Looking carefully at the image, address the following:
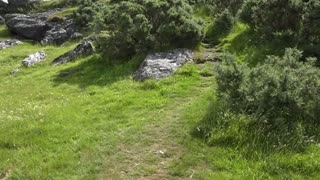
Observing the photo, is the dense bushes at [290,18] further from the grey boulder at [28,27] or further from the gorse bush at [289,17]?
the grey boulder at [28,27]

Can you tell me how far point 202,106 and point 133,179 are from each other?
178 inches

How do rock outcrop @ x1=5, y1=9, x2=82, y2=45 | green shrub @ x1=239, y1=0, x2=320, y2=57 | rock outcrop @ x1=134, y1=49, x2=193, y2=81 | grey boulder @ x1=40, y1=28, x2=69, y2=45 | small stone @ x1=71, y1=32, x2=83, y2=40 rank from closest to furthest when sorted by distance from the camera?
green shrub @ x1=239, y1=0, x2=320, y2=57
rock outcrop @ x1=134, y1=49, x2=193, y2=81
small stone @ x1=71, y1=32, x2=83, y2=40
grey boulder @ x1=40, y1=28, x2=69, y2=45
rock outcrop @ x1=5, y1=9, x2=82, y2=45

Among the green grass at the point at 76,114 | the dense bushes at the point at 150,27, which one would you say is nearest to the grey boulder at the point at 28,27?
the green grass at the point at 76,114

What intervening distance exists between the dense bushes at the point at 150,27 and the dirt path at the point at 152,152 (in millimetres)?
7141

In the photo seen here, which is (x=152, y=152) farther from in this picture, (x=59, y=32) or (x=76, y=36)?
(x=59, y=32)

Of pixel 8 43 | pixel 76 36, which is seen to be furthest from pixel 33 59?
pixel 8 43

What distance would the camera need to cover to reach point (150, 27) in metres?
20.9

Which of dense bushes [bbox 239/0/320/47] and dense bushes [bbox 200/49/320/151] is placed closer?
dense bushes [bbox 200/49/320/151]

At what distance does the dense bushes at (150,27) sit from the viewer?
2053cm

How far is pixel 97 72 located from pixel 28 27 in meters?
30.7

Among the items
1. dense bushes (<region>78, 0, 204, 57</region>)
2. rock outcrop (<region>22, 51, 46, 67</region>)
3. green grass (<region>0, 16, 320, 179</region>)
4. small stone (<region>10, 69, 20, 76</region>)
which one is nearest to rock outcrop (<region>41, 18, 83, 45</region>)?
rock outcrop (<region>22, 51, 46, 67</region>)

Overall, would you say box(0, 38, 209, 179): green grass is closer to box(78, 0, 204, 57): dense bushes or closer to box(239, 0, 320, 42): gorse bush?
box(78, 0, 204, 57): dense bushes

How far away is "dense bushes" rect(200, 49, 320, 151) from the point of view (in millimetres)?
11141

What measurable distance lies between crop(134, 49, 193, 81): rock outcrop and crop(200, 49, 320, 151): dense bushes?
20.3 feet
